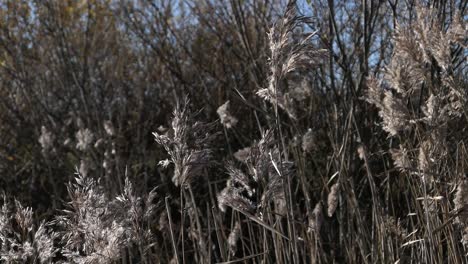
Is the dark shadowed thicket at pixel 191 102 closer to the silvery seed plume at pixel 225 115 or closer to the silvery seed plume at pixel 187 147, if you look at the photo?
→ the silvery seed plume at pixel 225 115

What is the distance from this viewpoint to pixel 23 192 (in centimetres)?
632

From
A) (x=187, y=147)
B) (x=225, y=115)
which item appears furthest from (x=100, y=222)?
(x=225, y=115)

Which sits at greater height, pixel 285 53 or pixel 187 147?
pixel 285 53

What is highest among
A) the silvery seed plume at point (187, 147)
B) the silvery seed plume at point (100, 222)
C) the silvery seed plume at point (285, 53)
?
the silvery seed plume at point (285, 53)

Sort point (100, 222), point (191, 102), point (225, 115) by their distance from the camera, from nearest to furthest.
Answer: point (100, 222) → point (225, 115) → point (191, 102)

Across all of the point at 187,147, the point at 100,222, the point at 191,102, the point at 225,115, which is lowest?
the point at 100,222

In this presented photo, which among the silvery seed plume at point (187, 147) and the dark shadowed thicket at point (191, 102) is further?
the dark shadowed thicket at point (191, 102)

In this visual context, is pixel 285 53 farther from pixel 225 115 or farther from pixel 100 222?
pixel 225 115

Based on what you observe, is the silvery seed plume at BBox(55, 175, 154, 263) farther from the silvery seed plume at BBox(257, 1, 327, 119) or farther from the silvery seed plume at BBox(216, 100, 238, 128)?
the silvery seed plume at BBox(216, 100, 238, 128)

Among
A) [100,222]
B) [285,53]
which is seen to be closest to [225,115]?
[285,53]

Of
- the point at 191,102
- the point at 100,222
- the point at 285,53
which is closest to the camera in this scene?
the point at 100,222

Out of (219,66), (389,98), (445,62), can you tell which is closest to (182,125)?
(389,98)

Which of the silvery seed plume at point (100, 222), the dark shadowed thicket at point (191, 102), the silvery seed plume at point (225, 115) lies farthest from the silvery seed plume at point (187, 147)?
the silvery seed plume at point (225, 115)

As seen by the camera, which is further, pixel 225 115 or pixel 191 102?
pixel 191 102
